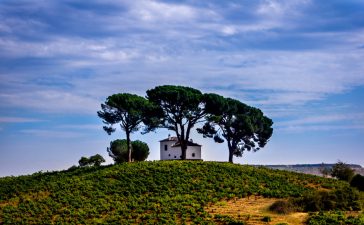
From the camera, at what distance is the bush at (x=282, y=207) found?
2132 inches

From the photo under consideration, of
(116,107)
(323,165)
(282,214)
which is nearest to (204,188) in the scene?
(282,214)

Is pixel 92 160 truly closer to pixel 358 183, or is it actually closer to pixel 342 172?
pixel 342 172

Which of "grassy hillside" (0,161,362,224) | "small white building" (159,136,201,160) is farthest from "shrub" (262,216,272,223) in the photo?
"small white building" (159,136,201,160)

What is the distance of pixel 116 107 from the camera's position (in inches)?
3265

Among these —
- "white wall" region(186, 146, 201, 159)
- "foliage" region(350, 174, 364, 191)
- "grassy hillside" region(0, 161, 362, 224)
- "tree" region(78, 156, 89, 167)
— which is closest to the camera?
"grassy hillside" region(0, 161, 362, 224)

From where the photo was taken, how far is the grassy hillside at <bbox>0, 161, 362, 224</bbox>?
55031mm

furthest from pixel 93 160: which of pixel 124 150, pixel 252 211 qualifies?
pixel 252 211

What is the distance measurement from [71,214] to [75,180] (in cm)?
1324

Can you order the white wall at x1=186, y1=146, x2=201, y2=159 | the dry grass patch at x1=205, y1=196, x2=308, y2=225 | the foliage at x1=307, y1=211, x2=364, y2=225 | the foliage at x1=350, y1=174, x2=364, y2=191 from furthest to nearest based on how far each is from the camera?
the white wall at x1=186, y1=146, x2=201, y2=159 → the foliage at x1=350, y1=174, x2=364, y2=191 → the dry grass patch at x1=205, y1=196, x2=308, y2=225 → the foliage at x1=307, y1=211, x2=364, y2=225

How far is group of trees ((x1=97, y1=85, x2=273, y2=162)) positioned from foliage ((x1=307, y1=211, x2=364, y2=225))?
120 ft

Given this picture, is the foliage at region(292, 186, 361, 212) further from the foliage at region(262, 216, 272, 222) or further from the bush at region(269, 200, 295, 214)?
the foliage at region(262, 216, 272, 222)

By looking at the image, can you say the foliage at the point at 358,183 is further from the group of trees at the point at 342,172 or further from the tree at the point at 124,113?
the tree at the point at 124,113

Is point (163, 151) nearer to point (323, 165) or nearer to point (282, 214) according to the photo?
point (323, 165)

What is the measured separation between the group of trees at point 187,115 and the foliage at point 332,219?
3646 cm
